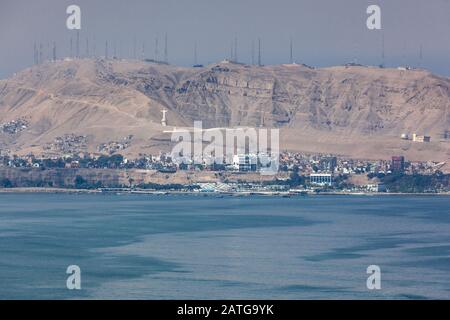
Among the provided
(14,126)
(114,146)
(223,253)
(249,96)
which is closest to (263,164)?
(114,146)

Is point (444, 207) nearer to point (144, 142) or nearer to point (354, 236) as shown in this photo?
point (354, 236)

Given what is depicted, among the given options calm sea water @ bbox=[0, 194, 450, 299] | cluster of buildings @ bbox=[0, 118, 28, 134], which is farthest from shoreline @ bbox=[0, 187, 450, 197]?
A: cluster of buildings @ bbox=[0, 118, 28, 134]

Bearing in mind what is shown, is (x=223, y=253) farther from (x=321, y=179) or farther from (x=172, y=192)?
(x=321, y=179)

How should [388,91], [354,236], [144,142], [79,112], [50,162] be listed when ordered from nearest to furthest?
[354,236], [50,162], [144,142], [79,112], [388,91]

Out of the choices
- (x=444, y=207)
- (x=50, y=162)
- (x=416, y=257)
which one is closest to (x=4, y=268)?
(x=416, y=257)

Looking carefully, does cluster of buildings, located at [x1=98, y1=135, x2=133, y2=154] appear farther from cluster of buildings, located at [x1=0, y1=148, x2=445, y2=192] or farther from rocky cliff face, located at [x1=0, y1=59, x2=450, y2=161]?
rocky cliff face, located at [x1=0, y1=59, x2=450, y2=161]

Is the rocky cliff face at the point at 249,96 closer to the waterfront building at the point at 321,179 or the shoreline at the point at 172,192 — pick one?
the waterfront building at the point at 321,179

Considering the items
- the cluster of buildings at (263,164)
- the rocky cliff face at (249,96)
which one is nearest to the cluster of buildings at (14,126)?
the rocky cliff face at (249,96)
